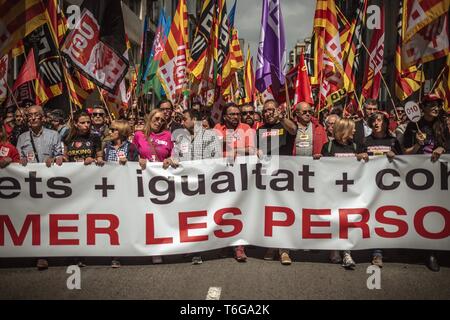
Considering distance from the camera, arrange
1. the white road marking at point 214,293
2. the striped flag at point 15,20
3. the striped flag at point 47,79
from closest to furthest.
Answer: the white road marking at point 214,293 < the striped flag at point 15,20 < the striped flag at point 47,79

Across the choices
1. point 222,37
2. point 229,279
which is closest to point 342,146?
point 229,279

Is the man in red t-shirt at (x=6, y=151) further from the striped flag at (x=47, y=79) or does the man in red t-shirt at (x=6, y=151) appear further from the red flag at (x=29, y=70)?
the striped flag at (x=47, y=79)

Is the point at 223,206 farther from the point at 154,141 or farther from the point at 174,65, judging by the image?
the point at 174,65

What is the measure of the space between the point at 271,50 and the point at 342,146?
6.93 ft

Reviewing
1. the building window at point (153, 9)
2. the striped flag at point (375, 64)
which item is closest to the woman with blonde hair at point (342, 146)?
the striped flag at point (375, 64)

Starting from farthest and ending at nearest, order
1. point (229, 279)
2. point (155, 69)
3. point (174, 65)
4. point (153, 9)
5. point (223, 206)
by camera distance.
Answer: point (153, 9), point (155, 69), point (174, 65), point (223, 206), point (229, 279)

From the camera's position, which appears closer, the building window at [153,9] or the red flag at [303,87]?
the red flag at [303,87]

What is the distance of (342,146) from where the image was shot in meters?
5.38

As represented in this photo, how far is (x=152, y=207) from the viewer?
5074 mm

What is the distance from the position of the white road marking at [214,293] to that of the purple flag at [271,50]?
3369mm

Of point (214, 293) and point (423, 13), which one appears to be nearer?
point (214, 293)

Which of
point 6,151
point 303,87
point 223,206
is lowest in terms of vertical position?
point 223,206

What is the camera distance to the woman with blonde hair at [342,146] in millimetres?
5156
